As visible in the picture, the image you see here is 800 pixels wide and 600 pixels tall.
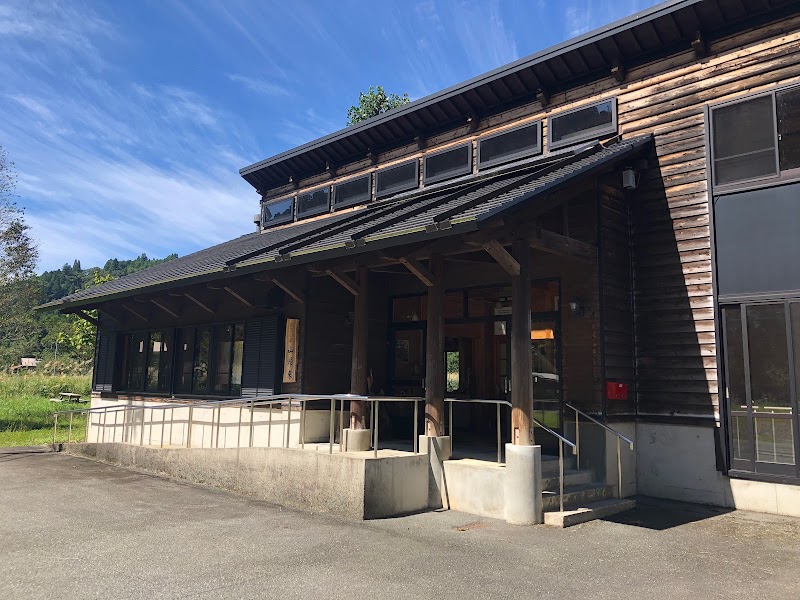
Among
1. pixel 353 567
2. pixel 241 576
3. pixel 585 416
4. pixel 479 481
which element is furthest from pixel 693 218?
pixel 241 576

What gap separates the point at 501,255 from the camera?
727 cm

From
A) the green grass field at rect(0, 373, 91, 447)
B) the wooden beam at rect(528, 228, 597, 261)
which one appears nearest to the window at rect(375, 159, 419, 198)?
the wooden beam at rect(528, 228, 597, 261)

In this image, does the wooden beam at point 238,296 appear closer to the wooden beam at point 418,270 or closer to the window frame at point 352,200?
the window frame at point 352,200

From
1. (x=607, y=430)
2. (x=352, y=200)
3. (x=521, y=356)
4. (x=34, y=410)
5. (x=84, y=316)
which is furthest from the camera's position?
(x=34, y=410)

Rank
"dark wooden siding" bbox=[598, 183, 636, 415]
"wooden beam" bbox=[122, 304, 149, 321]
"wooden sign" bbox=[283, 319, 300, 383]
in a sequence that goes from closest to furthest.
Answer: "dark wooden siding" bbox=[598, 183, 636, 415] < "wooden sign" bbox=[283, 319, 300, 383] < "wooden beam" bbox=[122, 304, 149, 321]

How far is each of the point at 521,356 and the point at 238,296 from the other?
6303mm

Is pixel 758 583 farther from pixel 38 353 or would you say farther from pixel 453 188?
pixel 38 353

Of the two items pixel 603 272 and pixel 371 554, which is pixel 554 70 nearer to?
pixel 603 272

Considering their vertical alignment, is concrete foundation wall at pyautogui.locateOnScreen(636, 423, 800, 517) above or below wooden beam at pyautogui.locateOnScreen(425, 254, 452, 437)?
below

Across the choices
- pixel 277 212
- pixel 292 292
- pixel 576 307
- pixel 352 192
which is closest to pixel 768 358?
pixel 576 307

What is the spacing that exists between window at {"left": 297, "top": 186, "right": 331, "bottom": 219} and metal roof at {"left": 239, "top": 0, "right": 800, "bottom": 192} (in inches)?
22.7

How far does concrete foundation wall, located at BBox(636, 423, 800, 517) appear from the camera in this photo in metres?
7.82

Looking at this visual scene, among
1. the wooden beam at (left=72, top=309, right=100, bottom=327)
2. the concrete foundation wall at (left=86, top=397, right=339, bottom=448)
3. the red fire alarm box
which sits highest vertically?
the wooden beam at (left=72, top=309, right=100, bottom=327)

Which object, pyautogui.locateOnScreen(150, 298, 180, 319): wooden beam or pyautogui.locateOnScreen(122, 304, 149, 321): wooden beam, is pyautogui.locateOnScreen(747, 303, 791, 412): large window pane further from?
pyautogui.locateOnScreen(122, 304, 149, 321): wooden beam
